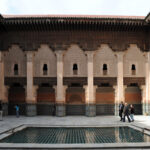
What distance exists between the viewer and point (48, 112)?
1511cm

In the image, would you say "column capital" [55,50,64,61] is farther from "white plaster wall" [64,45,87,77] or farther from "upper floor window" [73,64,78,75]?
"upper floor window" [73,64,78,75]

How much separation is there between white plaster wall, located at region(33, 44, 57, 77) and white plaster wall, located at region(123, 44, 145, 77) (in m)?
5.35

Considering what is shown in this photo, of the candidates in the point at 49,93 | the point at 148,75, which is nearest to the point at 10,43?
the point at 49,93

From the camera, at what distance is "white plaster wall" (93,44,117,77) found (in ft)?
47.9

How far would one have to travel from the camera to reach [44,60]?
48.1 feet

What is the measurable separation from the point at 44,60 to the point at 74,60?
2226 mm

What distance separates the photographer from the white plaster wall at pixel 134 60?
14.7 metres

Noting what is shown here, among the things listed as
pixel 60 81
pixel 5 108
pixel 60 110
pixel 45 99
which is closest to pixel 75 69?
pixel 60 81

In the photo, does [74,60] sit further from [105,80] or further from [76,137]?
[76,137]

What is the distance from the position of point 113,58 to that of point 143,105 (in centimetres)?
421

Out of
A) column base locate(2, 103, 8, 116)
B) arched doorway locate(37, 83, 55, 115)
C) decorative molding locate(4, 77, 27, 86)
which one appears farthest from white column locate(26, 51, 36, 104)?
column base locate(2, 103, 8, 116)

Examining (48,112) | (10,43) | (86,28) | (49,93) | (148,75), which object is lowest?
(48,112)

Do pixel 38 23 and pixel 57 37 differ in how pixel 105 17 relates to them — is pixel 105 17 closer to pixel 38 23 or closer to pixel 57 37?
pixel 57 37

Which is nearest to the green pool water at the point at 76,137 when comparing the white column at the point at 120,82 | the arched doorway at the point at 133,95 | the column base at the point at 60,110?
the column base at the point at 60,110
